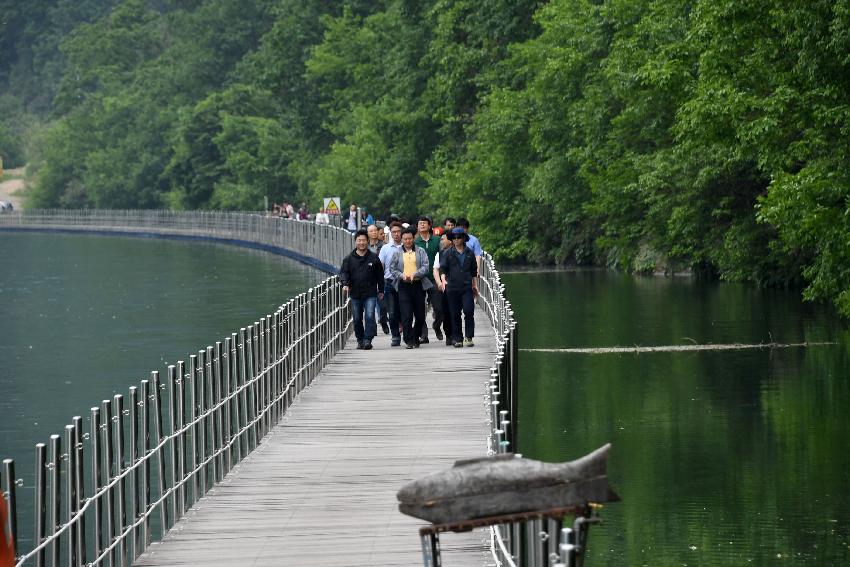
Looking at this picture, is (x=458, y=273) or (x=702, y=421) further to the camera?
(x=702, y=421)

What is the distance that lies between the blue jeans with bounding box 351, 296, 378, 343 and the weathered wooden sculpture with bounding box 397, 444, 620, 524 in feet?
63.0

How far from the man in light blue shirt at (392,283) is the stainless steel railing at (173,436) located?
832 millimetres

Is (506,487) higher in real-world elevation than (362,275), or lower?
lower

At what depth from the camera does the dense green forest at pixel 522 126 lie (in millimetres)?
41844

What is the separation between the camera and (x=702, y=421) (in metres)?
32.3

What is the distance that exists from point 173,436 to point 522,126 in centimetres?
4858

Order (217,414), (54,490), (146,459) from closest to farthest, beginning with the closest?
(54,490)
(146,459)
(217,414)

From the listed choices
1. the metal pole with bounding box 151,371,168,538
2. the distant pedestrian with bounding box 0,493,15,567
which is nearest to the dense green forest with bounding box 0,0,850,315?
the metal pole with bounding box 151,371,168,538

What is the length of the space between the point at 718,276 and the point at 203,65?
74.6 meters

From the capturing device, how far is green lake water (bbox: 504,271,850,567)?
23.5 m

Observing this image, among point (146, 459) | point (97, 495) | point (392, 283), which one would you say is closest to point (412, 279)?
point (392, 283)

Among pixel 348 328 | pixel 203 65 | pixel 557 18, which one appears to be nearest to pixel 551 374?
pixel 348 328

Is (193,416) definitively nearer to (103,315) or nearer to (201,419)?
(201,419)

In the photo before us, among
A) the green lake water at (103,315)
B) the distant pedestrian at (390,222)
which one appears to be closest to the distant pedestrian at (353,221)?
the green lake water at (103,315)
